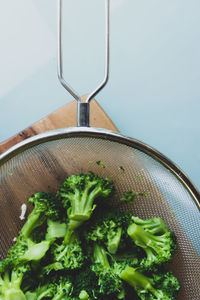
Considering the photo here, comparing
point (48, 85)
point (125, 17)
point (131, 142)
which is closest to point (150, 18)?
point (125, 17)

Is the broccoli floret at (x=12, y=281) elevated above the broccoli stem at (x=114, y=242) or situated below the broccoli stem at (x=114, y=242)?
below

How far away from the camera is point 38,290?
159 cm

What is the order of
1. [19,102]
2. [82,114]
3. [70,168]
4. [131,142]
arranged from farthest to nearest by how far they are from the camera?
[19,102] < [70,168] < [131,142] < [82,114]

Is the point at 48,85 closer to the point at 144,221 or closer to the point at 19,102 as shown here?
the point at 19,102

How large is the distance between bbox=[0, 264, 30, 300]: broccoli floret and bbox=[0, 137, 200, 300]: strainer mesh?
0.48 ft

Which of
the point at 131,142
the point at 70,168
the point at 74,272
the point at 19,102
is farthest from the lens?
the point at 19,102

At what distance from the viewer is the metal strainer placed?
1.60 m

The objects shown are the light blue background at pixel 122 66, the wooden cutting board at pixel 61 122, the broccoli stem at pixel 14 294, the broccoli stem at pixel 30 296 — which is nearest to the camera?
the broccoli stem at pixel 14 294

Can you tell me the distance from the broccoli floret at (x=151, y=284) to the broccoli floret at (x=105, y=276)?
38mm

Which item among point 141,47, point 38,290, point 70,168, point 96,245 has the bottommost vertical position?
point 38,290

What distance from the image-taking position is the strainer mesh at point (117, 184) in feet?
5.32

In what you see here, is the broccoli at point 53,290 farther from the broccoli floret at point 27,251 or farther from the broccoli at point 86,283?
the broccoli floret at point 27,251

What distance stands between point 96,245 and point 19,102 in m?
0.98

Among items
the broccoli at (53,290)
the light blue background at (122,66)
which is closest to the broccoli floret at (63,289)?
the broccoli at (53,290)
